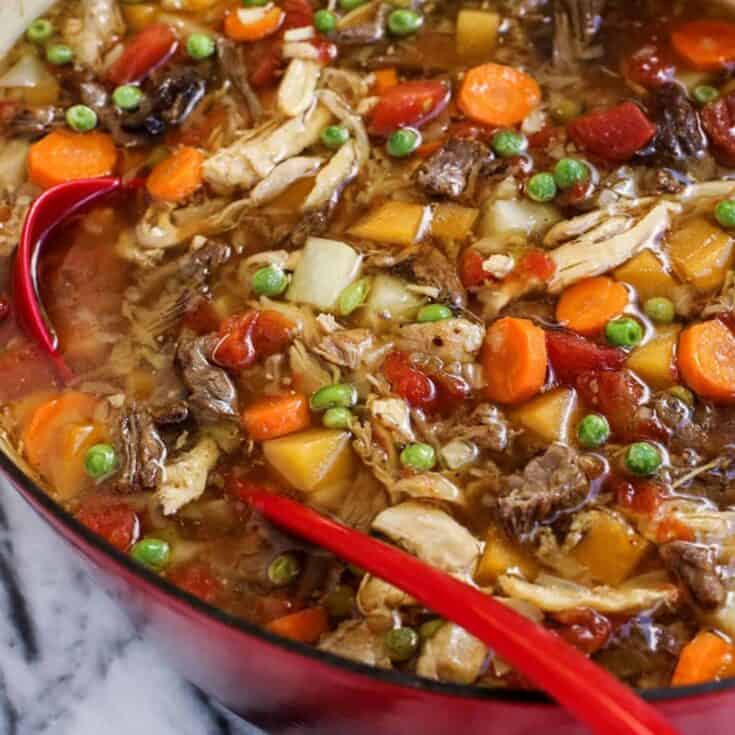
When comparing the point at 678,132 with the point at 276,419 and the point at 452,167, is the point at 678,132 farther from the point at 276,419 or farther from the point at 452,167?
the point at 276,419

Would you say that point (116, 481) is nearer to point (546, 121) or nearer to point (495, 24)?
point (546, 121)

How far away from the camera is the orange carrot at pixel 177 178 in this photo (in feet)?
10.9

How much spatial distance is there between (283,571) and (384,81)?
5.63ft

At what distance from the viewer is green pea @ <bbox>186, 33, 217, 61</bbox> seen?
144 inches

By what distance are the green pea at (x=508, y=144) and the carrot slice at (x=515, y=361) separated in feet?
2.19

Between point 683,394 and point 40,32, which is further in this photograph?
point 40,32

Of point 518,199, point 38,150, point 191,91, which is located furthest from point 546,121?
point 38,150

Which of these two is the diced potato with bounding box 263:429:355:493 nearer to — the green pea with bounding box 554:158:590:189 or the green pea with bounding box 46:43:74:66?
the green pea with bounding box 554:158:590:189

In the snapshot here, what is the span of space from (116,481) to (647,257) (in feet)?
4.97

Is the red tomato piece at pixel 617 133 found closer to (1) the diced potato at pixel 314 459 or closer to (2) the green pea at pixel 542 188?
(2) the green pea at pixel 542 188

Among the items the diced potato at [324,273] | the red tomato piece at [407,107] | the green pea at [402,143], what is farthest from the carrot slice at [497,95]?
the diced potato at [324,273]

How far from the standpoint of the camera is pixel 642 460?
2652 millimetres

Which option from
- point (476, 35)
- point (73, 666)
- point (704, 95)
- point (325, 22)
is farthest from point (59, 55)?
point (704, 95)

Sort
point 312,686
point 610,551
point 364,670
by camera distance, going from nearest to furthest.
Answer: point 364,670 → point 312,686 → point 610,551
